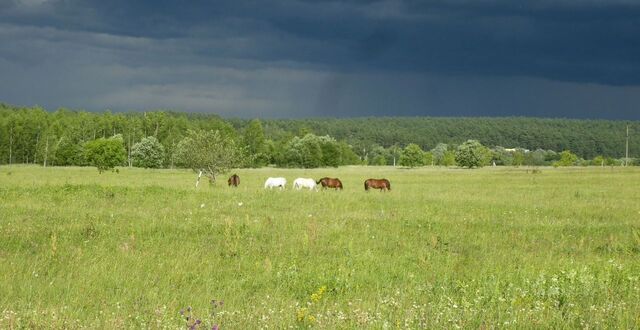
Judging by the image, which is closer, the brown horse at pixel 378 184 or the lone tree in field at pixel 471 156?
the brown horse at pixel 378 184

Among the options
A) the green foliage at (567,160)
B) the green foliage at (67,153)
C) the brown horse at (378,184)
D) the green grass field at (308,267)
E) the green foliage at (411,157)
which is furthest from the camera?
the green foliage at (567,160)

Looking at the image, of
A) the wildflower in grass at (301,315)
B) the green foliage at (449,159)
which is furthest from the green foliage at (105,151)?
the green foliage at (449,159)

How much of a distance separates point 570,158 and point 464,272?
183970 mm

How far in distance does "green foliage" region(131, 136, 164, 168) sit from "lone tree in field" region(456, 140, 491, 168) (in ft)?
240

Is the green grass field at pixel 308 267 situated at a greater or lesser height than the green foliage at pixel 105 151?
lesser

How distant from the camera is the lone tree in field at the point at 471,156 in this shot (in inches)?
5866

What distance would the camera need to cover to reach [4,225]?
17.0 m

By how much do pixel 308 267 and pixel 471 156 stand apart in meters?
142

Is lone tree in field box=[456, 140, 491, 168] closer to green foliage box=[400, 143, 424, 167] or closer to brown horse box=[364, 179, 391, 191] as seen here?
green foliage box=[400, 143, 424, 167]

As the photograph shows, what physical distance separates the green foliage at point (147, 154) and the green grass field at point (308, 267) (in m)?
104

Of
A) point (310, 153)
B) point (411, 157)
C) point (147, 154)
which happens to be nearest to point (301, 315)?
point (147, 154)

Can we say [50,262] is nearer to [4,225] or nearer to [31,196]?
[4,225]

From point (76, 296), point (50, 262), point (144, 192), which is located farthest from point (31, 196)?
point (76, 296)

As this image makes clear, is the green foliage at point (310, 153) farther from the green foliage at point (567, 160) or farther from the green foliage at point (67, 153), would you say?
the green foliage at point (567, 160)
